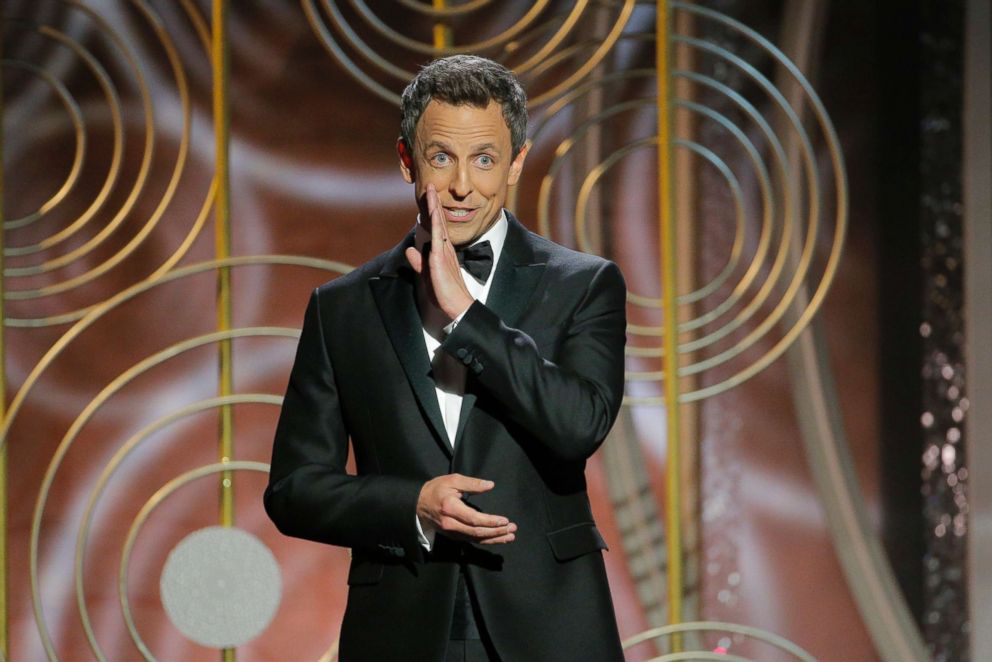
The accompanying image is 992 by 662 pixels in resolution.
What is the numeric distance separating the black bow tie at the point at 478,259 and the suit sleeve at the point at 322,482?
171 millimetres

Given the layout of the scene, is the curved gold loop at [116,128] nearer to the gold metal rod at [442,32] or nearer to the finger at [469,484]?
the gold metal rod at [442,32]

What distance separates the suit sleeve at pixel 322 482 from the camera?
1.29 meters

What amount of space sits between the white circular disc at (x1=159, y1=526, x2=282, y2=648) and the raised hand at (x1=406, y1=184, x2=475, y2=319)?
143cm

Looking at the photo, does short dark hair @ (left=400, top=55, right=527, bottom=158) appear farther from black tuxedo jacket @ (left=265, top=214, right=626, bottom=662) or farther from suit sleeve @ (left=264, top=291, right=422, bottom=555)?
suit sleeve @ (left=264, top=291, right=422, bottom=555)

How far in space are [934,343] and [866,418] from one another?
0.24 metres

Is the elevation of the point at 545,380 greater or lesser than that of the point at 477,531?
greater

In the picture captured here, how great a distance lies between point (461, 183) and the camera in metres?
1.34

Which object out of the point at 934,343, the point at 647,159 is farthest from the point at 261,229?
the point at 934,343

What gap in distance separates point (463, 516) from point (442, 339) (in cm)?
22

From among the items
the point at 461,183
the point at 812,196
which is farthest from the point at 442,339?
the point at 812,196

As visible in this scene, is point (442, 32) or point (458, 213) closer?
point (458, 213)

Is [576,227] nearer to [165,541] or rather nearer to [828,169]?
[828,169]

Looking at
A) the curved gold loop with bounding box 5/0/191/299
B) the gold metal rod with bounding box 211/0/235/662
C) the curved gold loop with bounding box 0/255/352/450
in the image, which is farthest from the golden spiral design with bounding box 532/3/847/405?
the curved gold loop with bounding box 5/0/191/299

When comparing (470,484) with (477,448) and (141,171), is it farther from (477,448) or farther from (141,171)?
(141,171)
